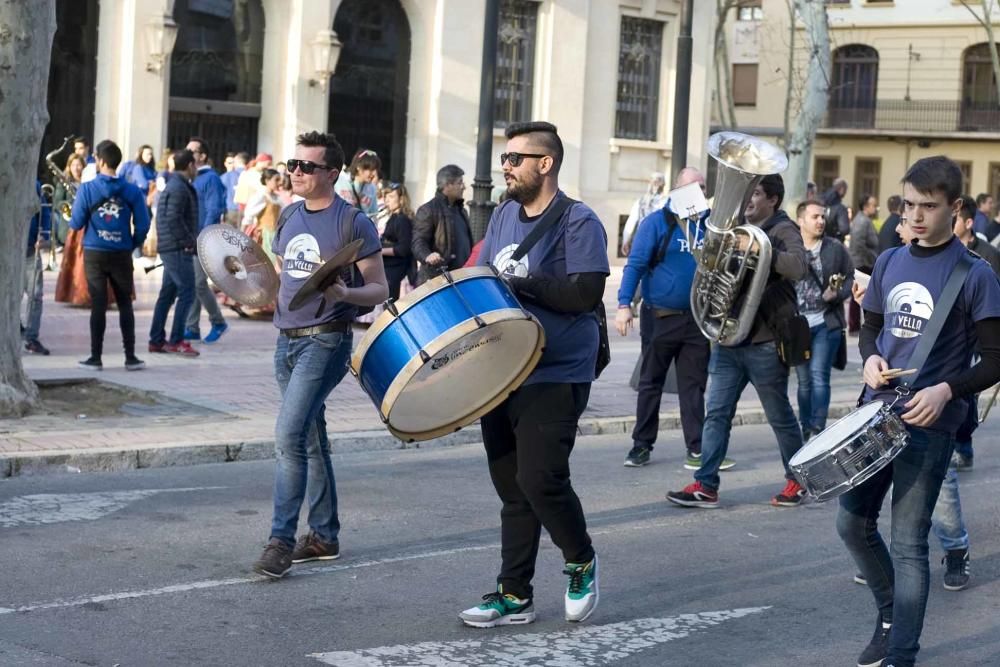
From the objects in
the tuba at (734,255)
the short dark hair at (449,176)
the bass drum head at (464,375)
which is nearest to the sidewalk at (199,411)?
the short dark hair at (449,176)

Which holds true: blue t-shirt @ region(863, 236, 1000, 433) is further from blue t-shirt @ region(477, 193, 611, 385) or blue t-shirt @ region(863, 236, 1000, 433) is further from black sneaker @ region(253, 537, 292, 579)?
black sneaker @ region(253, 537, 292, 579)

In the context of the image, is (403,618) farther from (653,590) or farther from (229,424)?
(229,424)

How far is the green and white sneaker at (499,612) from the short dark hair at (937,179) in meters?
2.20

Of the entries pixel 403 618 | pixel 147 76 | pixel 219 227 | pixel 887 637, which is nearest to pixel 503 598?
pixel 403 618

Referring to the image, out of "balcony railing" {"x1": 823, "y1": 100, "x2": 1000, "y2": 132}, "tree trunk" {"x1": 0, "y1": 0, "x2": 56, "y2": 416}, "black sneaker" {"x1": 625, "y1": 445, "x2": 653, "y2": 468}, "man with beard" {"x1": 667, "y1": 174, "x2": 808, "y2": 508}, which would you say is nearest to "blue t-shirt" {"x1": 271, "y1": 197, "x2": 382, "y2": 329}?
"man with beard" {"x1": 667, "y1": 174, "x2": 808, "y2": 508}

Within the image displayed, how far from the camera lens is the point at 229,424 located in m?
10.8

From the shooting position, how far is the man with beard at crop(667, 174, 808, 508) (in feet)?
28.8

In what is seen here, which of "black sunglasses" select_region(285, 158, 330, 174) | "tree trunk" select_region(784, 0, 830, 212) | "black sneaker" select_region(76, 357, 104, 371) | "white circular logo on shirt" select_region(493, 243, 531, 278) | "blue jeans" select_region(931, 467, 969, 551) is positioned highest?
"tree trunk" select_region(784, 0, 830, 212)

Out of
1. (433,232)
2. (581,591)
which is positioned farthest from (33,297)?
(581,591)

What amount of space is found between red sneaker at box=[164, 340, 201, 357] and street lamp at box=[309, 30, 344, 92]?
41.2 feet

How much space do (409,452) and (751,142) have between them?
3.30 metres

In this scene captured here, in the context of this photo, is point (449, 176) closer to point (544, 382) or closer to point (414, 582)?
point (414, 582)

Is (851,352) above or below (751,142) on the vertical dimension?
below

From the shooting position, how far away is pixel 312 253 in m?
6.94
